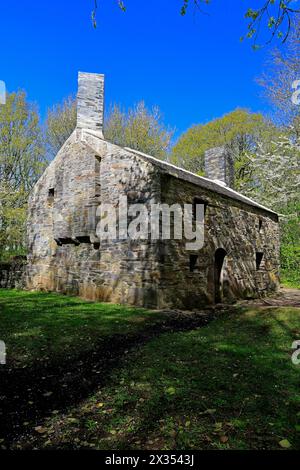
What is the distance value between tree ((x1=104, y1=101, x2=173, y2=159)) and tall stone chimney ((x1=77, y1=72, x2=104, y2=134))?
1238cm

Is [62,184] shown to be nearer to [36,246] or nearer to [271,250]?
[36,246]

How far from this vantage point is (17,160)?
23031 millimetres

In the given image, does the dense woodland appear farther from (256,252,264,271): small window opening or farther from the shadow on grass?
the shadow on grass

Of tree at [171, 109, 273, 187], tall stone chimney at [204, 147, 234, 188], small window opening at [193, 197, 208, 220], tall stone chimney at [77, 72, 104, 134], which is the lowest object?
small window opening at [193, 197, 208, 220]

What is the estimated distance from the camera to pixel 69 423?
340 cm

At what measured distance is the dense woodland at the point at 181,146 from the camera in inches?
587

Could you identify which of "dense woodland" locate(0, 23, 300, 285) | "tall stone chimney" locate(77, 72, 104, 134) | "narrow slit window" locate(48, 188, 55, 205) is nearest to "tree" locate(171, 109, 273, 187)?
"dense woodland" locate(0, 23, 300, 285)

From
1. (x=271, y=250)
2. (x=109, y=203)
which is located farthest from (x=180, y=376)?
(x=271, y=250)

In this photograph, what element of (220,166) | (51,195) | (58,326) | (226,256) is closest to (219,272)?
(226,256)

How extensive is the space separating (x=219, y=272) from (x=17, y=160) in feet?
56.7

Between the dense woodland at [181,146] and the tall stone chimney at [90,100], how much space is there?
7.42m

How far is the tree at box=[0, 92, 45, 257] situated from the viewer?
21042mm
